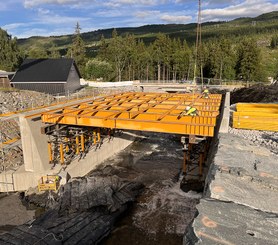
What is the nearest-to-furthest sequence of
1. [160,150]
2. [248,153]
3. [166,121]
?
[248,153] < [166,121] < [160,150]

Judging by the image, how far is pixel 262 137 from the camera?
54.7ft

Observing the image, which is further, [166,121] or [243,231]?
[166,121]

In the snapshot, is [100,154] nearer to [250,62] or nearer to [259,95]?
[259,95]

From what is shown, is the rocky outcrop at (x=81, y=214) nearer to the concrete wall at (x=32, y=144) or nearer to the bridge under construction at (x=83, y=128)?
the concrete wall at (x=32, y=144)

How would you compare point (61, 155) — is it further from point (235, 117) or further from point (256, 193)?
point (256, 193)

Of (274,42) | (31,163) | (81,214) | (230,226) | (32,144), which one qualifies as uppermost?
(274,42)

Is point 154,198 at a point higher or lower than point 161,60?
lower

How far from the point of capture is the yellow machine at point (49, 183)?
17859 millimetres

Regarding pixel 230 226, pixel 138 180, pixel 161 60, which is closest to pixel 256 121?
pixel 138 180

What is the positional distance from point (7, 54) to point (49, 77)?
3438 cm

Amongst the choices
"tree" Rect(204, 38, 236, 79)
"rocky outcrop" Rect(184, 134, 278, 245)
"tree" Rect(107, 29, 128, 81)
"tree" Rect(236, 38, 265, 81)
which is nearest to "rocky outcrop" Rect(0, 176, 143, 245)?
"rocky outcrop" Rect(184, 134, 278, 245)

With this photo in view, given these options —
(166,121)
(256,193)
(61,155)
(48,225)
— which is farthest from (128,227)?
(256,193)

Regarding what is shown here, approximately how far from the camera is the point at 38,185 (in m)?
18.0

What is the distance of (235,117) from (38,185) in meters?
15.0
